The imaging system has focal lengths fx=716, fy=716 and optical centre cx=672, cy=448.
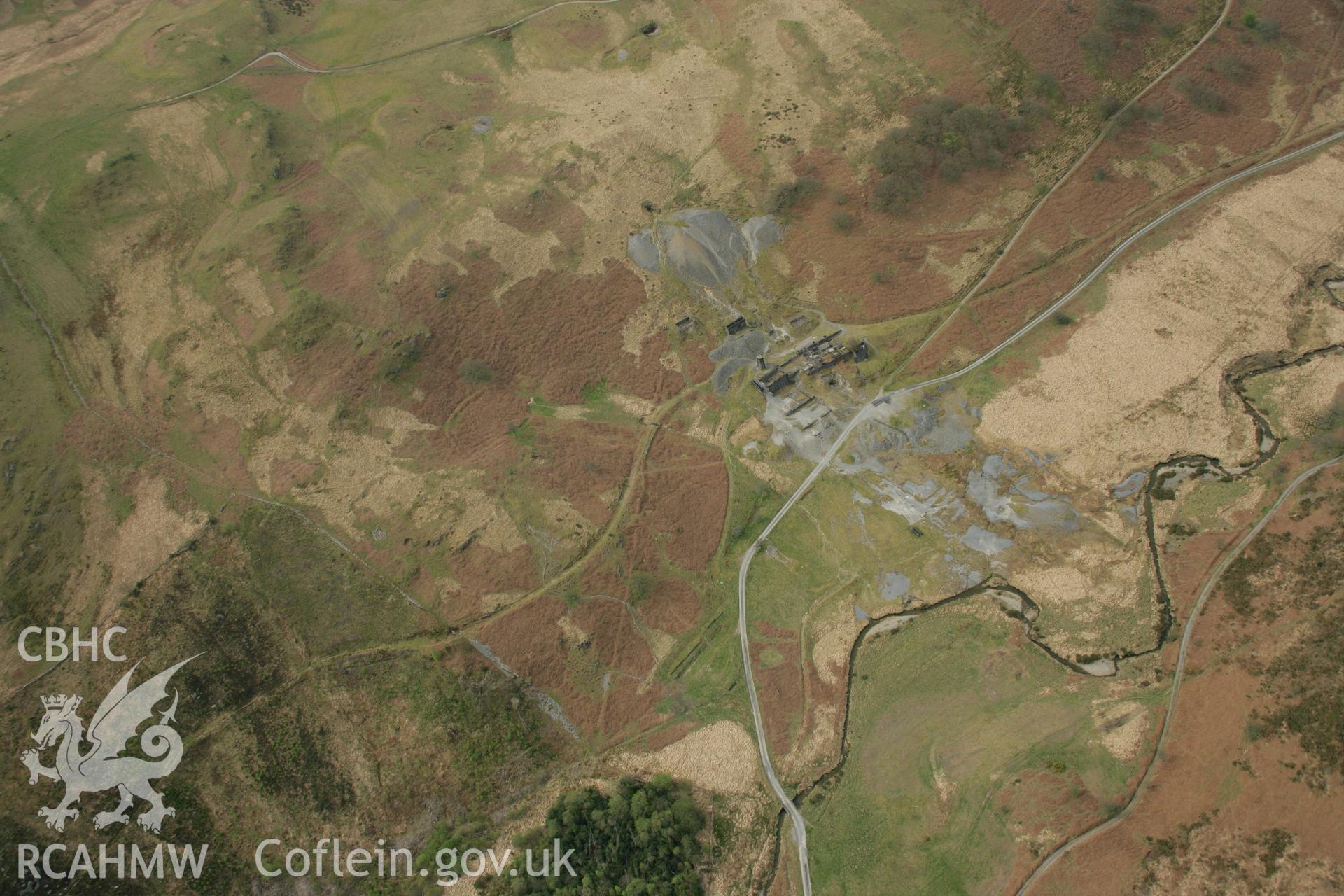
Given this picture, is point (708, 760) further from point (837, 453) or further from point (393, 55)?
point (393, 55)

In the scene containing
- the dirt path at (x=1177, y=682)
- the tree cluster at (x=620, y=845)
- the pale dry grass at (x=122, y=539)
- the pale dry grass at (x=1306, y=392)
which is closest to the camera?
the dirt path at (x=1177, y=682)

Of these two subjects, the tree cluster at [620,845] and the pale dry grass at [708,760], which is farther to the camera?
the pale dry grass at [708,760]

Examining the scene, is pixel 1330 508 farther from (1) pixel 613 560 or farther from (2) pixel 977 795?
(1) pixel 613 560

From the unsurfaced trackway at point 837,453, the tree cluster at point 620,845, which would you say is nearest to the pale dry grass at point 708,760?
the unsurfaced trackway at point 837,453

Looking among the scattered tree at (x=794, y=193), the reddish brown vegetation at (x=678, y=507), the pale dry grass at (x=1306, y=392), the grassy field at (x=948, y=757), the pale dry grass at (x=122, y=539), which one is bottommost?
the grassy field at (x=948, y=757)

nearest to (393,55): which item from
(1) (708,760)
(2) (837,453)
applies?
(2) (837,453)

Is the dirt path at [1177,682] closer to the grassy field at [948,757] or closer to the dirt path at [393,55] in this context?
the grassy field at [948,757]

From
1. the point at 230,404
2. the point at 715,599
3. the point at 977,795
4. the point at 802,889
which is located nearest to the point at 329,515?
the point at 230,404
